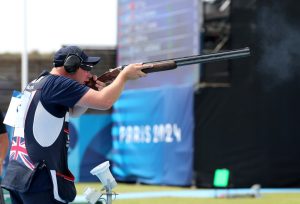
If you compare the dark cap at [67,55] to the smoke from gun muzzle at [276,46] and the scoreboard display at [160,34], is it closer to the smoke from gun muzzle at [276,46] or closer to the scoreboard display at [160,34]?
the scoreboard display at [160,34]

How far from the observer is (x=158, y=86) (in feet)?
58.7

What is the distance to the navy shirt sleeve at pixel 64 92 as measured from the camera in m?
4.54

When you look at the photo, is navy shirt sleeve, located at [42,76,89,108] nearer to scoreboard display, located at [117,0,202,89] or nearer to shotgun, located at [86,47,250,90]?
shotgun, located at [86,47,250,90]

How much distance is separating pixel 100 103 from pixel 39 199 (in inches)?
27.7

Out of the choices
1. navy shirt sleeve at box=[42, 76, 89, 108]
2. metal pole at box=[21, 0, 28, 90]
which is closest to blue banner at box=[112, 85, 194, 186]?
metal pole at box=[21, 0, 28, 90]

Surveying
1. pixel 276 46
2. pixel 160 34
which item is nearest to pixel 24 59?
pixel 160 34

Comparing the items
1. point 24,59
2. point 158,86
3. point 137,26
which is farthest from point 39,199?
point 24,59

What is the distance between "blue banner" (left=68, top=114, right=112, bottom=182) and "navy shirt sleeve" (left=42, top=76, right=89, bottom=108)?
48.3 ft

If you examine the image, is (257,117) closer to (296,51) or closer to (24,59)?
(296,51)

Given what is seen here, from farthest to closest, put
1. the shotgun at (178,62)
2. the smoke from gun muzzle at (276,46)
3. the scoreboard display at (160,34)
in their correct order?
the scoreboard display at (160,34) → the smoke from gun muzzle at (276,46) → the shotgun at (178,62)

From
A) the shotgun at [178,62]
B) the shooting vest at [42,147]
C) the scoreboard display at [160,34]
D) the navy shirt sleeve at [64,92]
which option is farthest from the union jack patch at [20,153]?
the scoreboard display at [160,34]

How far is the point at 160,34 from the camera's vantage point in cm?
1783

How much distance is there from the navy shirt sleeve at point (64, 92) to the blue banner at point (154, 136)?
1174 centimetres

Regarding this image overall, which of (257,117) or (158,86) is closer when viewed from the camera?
(257,117)
